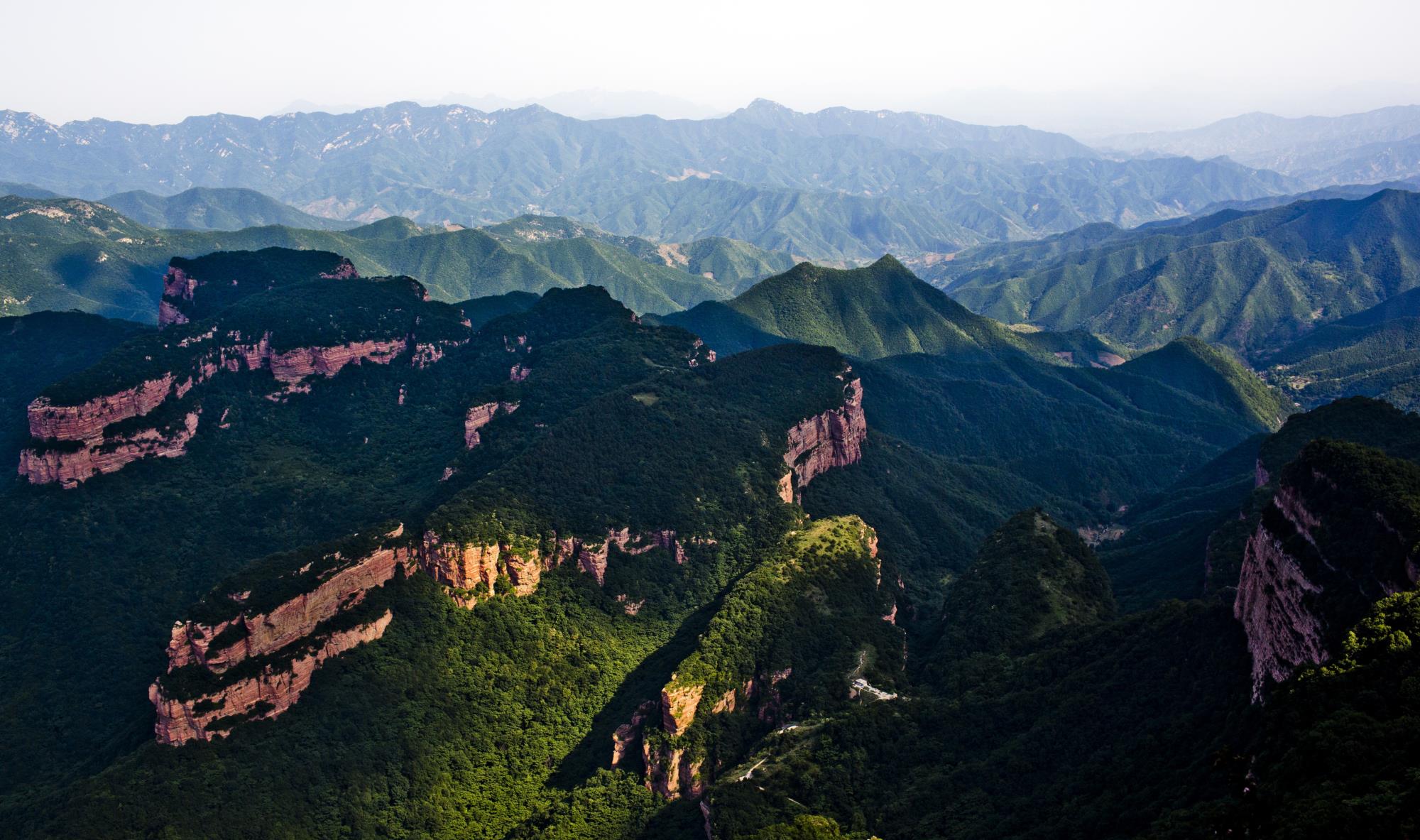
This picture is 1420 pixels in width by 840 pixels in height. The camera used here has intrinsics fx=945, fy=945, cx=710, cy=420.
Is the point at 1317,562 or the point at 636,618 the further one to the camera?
the point at 636,618

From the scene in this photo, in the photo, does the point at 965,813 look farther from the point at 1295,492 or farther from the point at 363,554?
the point at 363,554

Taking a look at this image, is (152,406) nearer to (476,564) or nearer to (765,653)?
(476,564)

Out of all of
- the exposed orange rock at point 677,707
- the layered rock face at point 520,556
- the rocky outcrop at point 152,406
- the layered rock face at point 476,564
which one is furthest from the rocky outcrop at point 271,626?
the rocky outcrop at point 152,406

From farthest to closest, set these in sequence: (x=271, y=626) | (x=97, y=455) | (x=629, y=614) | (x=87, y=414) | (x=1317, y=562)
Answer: (x=97, y=455), (x=87, y=414), (x=629, y=614), (x=271, y=626), (x=1317, y=562)

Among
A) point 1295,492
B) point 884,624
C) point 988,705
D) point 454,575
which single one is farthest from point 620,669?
point 1295,492

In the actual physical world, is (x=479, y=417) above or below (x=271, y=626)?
above

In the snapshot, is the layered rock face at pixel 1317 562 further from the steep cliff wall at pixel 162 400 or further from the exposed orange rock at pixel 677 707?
the steep cliff wall at pixel 162 400

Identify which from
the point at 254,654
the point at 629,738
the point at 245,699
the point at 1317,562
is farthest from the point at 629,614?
the point at 1317,562
